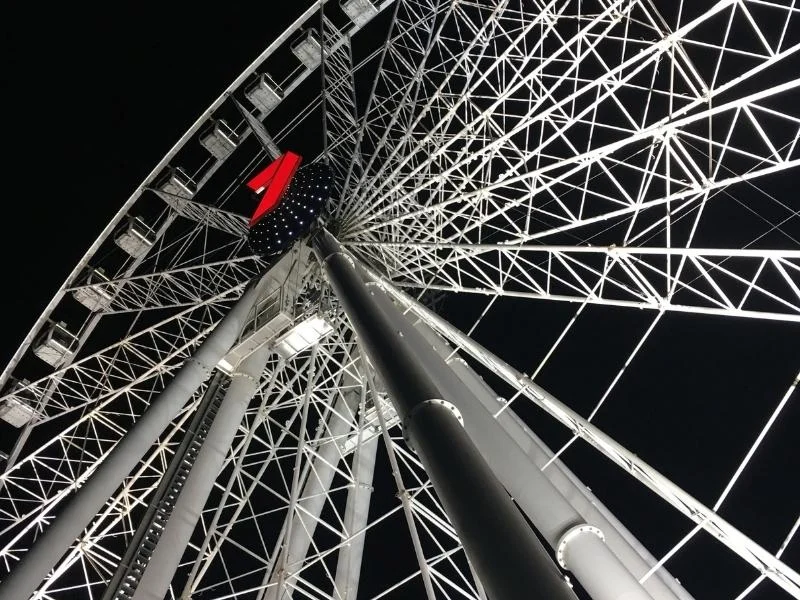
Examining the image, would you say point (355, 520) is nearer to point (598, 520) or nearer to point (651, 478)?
point (598, 520)

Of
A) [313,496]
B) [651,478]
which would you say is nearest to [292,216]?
[313,496]

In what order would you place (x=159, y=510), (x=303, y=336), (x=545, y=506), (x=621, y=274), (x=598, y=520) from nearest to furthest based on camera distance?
(x=545, y=506)
(x=598, y=520)
(x=159, y=510)
(x=303, y=336)
(x=621, y=274)

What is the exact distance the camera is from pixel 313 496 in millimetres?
12625

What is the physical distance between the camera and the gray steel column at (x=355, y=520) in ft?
39.1

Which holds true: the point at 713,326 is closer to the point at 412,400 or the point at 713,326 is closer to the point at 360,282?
→ the point at 360,282

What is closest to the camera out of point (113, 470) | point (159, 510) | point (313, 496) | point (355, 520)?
point (113, 470)

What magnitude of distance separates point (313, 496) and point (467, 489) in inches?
334

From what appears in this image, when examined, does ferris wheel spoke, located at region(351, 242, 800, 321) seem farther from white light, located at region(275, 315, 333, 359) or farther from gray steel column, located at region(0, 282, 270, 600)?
gray steel column, located at region(0, 282, 270, 600)

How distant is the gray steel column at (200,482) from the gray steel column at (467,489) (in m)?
4.74

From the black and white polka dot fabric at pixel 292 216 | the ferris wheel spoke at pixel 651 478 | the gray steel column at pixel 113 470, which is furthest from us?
the black and white polka dot fabric at pixel 292 216

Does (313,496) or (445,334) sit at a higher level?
(445,334)

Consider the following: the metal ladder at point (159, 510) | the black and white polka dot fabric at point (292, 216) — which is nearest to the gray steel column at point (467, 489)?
the metal ladder at point (159, 510)

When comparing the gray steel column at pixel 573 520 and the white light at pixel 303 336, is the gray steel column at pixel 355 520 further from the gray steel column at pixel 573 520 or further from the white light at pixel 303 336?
the gray steel column at pixel 573 520

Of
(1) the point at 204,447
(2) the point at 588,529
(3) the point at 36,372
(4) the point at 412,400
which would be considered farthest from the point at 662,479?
(3) the point at 36,372
